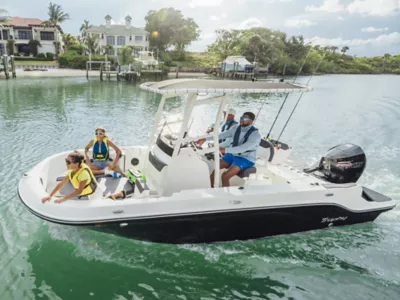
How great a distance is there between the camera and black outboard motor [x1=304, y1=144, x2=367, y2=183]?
19.2ft

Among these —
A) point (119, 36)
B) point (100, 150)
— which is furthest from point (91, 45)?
point (100, 150)

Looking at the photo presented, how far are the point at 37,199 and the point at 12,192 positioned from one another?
3164 mm

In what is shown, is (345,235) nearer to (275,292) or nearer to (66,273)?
(275,292)

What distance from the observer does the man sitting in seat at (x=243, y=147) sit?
516 centimetres

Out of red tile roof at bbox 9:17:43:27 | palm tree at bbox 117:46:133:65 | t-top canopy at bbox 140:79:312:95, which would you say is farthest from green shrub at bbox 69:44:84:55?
t-top canopy at bbox 140:79:312:95

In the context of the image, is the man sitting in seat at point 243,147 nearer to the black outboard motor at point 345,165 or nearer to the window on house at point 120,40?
the black outboard motor at point 345,165

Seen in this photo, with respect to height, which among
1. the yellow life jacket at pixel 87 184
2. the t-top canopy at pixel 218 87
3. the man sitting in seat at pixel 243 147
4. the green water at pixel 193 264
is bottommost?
the green water at pixel 193 264

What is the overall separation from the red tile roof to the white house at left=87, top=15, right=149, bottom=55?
946cm

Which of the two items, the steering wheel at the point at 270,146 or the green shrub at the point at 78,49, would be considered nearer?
the steering wheel at the point at 270,146

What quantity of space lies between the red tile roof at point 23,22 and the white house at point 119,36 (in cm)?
946

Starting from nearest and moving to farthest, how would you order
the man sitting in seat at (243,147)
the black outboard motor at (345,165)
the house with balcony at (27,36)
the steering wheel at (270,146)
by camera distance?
1. the man sitting in seat at (243,147)
2. the black outboard motor at (345,165)
3. the steering wheel at (270,146)
4. the house with balcony at (27,36)

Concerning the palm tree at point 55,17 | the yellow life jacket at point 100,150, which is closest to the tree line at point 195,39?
the palm tree at point 55,17

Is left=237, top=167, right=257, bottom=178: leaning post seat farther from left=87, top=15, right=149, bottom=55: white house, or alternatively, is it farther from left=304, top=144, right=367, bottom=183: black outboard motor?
left=87, top=15, right=149, bottom=55: white house

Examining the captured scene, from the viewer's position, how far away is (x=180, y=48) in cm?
6794
